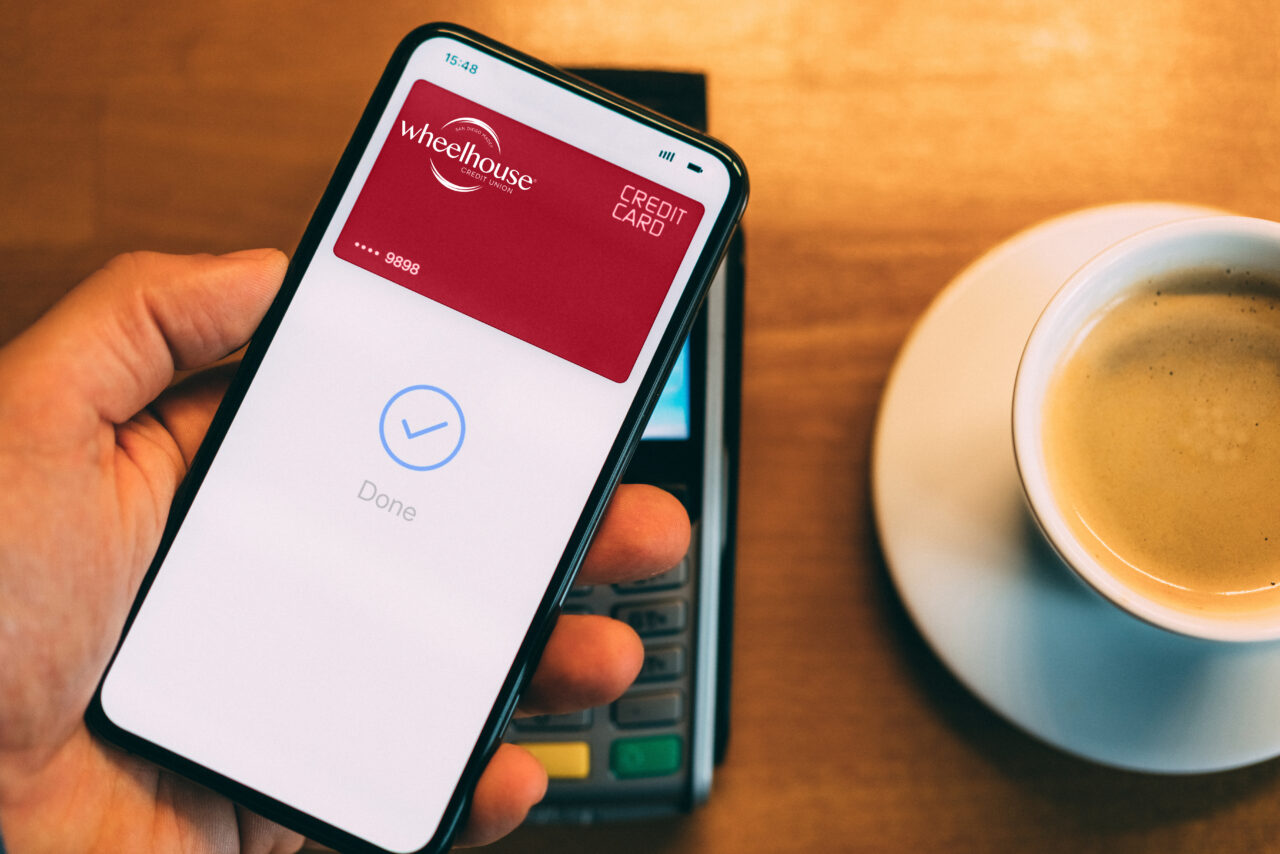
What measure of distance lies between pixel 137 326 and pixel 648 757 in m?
0.27

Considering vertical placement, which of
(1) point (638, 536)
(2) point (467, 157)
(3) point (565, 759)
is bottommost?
(3) point (565, 759)

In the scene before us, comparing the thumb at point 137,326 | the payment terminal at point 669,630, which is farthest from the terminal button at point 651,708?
the thumb at point 137,326

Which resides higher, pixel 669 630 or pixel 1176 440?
pixel 1176 440

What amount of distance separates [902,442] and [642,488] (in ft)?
0.38

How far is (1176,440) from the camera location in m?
0.34

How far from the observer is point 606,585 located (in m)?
0.38

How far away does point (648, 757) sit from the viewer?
0.38 metres

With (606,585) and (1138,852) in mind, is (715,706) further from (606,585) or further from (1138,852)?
(1138,852)

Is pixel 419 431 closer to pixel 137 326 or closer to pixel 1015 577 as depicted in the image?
pixel 137 326

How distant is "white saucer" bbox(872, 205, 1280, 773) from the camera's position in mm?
364

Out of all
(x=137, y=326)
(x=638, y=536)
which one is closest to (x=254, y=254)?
(x=137, y=326)

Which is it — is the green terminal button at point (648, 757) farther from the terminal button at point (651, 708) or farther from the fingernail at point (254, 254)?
the fingernail at point (254, 254)

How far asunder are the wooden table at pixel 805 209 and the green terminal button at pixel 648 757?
5 cm

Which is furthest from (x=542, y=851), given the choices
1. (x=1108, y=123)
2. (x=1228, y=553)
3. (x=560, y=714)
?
(x=1108, y=123)
